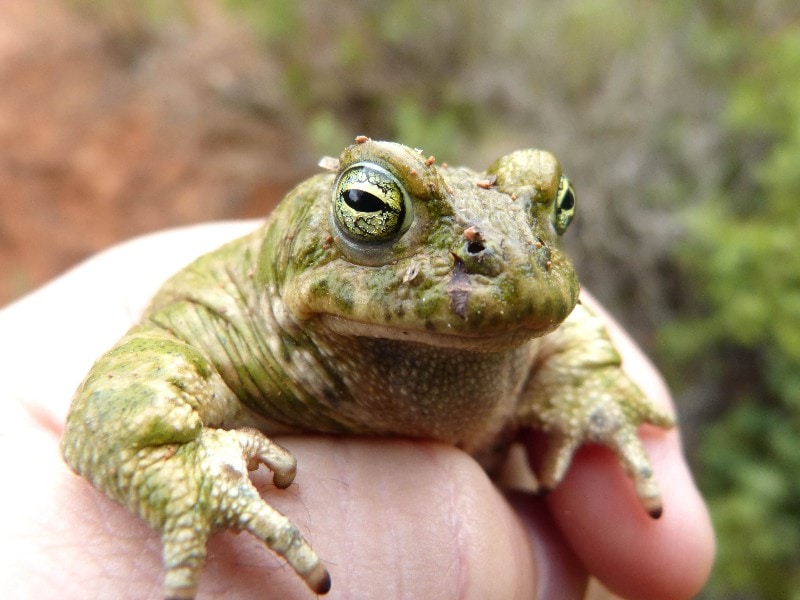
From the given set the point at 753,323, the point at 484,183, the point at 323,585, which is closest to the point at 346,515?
the point at 323,585

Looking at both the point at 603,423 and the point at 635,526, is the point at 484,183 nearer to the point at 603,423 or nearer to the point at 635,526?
the point at 603,423

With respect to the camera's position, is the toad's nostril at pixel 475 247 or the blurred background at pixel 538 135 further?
the blurred background at pixel 538 135

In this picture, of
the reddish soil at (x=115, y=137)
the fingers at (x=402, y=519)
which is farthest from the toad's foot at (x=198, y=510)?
the reddish soil at (x=115, y=137)

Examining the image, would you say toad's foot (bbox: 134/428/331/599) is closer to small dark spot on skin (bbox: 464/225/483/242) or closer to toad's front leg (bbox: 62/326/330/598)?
toad's front leg (bbox: 62/326/330/598)

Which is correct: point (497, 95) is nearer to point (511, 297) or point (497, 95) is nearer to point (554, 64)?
point (554, 64)

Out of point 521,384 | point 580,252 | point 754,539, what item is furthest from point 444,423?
point 580,252

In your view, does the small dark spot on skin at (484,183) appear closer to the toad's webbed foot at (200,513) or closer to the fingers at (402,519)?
the fingers at (402,519)
